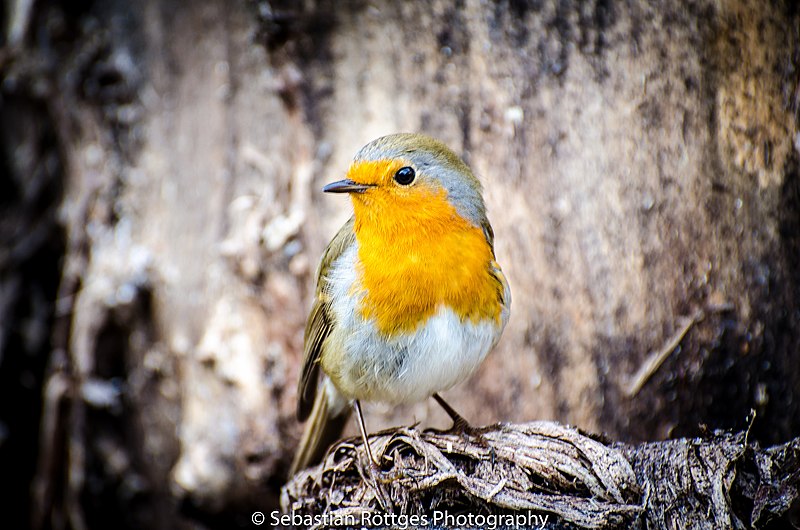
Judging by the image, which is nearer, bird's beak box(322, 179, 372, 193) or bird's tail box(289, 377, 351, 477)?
bird's beak box(322, 179, 372, 193)

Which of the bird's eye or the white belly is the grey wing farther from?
the bird's eye

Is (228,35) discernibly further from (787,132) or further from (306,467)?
(787,132)

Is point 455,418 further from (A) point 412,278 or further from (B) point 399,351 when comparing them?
(A) point 412,278

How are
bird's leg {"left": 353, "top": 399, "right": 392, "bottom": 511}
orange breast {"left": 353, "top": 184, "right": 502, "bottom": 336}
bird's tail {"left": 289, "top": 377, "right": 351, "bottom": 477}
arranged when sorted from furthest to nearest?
bird's tail {"left": 289, "top": 377, "right": 351, "bottom": 477} → orange breast {"left": 353, "top": 184, "right": 502, "bottom": 336} → bird's leg {"left": 353, "top": 399, "right": 392, "bottom": 511}

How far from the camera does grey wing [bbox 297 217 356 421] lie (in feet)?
8.36

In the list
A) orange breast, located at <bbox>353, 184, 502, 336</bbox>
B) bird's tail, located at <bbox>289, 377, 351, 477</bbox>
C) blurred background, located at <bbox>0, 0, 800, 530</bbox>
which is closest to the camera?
orange breast, located at <bbox>353, 184, 502, 336</bbox>

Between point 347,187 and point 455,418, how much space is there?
94 centimetres

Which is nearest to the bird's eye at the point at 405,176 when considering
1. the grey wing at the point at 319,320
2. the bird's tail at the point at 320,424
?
the grey wing at the point at 319,320

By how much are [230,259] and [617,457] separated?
1.85 metres

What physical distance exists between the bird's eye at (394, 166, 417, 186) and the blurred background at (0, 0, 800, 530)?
526mm

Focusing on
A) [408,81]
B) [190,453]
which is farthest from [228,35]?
[190,453]

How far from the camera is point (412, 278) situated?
90.0 inches

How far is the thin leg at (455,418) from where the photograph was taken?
8.21ft

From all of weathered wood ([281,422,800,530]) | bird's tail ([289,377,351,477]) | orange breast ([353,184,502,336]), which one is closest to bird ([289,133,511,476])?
orange breast ([353,184,502,336])
